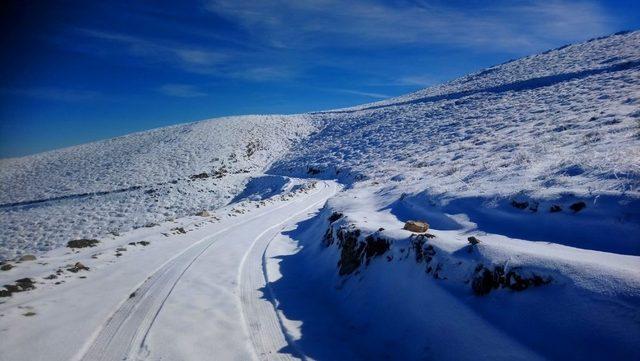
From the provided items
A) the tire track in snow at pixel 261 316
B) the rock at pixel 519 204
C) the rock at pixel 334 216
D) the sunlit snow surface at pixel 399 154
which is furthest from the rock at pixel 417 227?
the rock at pixel 334 216

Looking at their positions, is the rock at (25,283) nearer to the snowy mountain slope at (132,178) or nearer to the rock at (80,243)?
the rock at (80,243)

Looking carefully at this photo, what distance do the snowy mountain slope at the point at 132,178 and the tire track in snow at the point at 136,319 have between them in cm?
1217

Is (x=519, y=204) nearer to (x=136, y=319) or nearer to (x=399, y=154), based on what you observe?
(x=136, y=319)

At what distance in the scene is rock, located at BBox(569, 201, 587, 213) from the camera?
6.57 m

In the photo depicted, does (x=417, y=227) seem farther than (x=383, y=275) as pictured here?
Yes

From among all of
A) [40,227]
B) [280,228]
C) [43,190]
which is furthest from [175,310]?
[43,190]

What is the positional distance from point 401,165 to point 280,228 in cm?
1288

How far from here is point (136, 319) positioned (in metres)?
6.78

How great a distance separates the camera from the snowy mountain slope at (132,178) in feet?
73.5

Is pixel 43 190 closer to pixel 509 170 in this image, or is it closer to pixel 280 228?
pixel 280 228

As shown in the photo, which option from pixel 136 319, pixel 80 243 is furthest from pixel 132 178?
pixel 136 319

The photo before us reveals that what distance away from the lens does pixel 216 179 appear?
116ft

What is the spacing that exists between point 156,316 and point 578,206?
26.0ft

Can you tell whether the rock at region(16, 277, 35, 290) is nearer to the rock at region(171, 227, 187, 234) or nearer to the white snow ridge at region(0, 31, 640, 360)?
the white snow ridge at region(0, 31, 640, 360)
